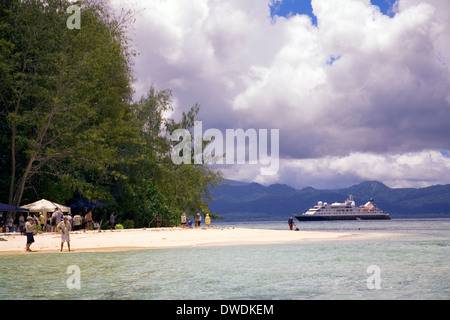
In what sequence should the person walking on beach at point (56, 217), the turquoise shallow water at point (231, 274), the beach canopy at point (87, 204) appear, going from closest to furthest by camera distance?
1. the turquoise shallow water at point (231, 274)
2. the person walking on beach at point (56, 217)
3. the beach canopy at point (87, 204)

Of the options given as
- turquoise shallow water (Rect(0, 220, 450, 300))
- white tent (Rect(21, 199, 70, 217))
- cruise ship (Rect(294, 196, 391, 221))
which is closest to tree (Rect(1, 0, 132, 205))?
white tent (Rect(21, 199, 70, 217))

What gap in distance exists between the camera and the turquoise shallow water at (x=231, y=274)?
16703 millimetres

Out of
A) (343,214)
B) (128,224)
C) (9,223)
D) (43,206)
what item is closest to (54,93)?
(43,206)

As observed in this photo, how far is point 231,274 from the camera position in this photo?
829 inches

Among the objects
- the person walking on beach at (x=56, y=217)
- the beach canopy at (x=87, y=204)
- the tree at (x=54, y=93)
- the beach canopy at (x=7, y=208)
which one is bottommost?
the person walking on beach at (x=56, y=217)

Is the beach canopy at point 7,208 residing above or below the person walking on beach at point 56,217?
above

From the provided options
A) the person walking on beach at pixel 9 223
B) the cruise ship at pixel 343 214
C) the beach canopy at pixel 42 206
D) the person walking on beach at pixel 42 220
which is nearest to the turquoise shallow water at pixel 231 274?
the person walking on beach at pixel 9 223

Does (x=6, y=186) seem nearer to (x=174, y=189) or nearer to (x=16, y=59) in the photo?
(x=16, y=59)

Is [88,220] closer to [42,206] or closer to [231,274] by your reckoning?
[42,206]

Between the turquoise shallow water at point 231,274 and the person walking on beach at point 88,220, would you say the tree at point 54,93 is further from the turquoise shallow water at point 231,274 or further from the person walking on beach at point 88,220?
the turquoise shallow water at point 231,274

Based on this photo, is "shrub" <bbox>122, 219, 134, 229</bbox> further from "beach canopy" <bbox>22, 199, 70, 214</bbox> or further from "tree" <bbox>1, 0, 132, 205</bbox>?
"beach canopy" <bbox>22, 199, 70, 214</bbox>

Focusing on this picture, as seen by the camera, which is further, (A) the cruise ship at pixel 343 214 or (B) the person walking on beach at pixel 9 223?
(A) the cruise ship at pixel 343 214

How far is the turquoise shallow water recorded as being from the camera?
54.8 ft

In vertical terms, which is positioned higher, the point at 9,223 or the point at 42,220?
the point at 42,220
